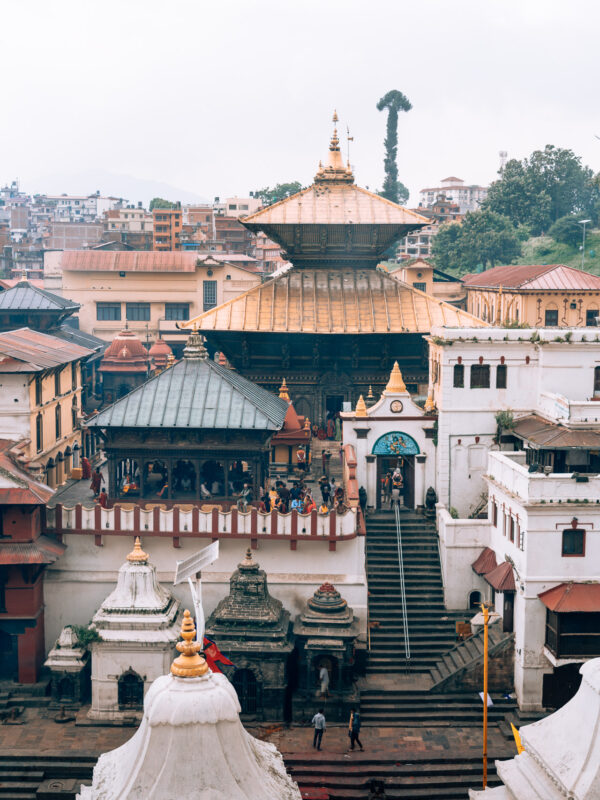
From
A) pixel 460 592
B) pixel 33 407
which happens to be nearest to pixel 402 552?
pixel 460 592

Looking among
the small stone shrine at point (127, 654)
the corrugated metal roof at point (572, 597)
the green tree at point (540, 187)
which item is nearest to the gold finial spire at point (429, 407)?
the corrugated metal roof at point (572, 597)

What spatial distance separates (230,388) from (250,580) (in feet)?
26.0

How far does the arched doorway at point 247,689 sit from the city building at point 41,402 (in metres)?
10.2

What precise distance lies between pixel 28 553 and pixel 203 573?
221 inches

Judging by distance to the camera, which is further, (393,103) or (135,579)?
(393,103)

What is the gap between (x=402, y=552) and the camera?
119 ft

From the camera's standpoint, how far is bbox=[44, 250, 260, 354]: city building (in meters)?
77.5

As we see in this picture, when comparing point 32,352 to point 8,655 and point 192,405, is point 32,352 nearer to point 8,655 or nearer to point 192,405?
point 192,405

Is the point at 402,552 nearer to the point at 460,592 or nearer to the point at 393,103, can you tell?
the point at 460,592

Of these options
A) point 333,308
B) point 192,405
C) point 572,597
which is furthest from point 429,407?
point 572,597

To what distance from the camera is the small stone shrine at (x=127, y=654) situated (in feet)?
99.5

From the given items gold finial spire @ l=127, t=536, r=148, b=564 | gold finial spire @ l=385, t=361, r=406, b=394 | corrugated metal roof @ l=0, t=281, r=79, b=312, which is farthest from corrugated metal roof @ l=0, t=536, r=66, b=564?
corrugated metal roof @ l=0, t=281, r=79, b=312

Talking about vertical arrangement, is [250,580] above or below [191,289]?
below

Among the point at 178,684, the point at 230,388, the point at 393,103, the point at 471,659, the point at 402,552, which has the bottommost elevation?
the point at 471,659
